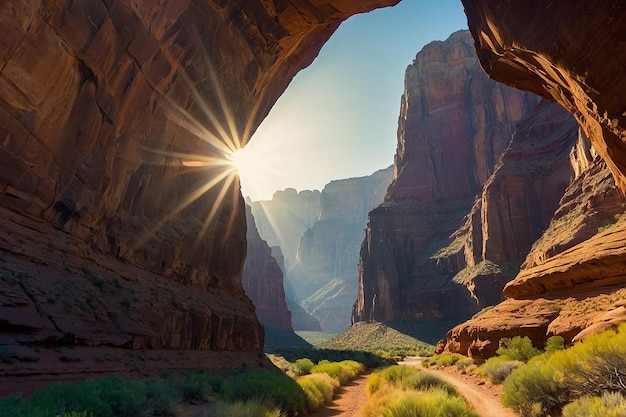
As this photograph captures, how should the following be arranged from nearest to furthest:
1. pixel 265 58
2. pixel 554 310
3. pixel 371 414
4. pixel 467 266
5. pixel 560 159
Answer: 1. pixel 371 414
2. pixel 554 310
3. pixel 265 58
4. pixel 560 159
5. pixel 467 266

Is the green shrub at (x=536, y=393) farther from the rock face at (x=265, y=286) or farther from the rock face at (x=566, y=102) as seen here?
the rock face at (x=265, y=286)

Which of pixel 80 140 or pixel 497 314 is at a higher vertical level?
pixel 80 140

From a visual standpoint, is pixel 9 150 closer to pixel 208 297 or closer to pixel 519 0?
pixel 208 297

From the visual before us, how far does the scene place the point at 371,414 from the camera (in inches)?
382

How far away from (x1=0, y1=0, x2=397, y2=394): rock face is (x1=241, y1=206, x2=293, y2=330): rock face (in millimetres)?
99176

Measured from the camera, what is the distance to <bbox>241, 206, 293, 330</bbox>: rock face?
131m

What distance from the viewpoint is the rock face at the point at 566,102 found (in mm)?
10156

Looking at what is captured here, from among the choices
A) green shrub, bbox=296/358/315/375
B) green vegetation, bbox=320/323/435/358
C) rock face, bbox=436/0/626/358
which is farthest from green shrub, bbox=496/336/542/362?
green vegetation, bbox=320/323/435/358

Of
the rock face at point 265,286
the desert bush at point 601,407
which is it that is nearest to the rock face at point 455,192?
the rock face at point 265,286

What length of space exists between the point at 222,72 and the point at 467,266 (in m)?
72.6

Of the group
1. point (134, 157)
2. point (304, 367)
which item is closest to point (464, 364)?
point (304, 367)

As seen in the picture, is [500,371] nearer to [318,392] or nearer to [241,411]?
[318,392]

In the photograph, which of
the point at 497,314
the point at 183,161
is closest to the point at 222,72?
the point at 183,161

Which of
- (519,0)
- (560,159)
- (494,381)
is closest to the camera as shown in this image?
(519,0)
